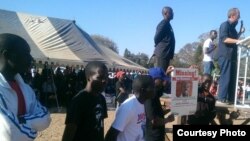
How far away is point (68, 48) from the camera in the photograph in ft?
53.1

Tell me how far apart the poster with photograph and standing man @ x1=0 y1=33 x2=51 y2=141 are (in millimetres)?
2859

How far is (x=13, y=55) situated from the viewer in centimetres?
224

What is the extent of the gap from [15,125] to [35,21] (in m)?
14.9

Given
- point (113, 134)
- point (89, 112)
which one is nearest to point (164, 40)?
point (113, 134)

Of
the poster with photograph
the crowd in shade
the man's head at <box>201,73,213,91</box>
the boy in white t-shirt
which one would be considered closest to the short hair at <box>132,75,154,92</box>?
the boy in white t-shirt

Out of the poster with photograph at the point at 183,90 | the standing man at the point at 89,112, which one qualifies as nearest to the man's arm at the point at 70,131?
the standing man at the point at 89,112

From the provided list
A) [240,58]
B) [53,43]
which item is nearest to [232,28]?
[240,58]

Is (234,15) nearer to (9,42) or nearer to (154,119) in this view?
(154,119)

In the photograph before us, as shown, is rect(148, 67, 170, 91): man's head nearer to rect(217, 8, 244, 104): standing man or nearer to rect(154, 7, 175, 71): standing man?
rect(154, 7, 175, 71): standing man

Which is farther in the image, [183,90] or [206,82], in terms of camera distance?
[206,82]

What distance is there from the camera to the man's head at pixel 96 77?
317cm

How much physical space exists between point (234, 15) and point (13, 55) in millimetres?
Result: 5203

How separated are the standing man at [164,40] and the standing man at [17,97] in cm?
377

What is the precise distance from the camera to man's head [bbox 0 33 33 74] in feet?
7.30
